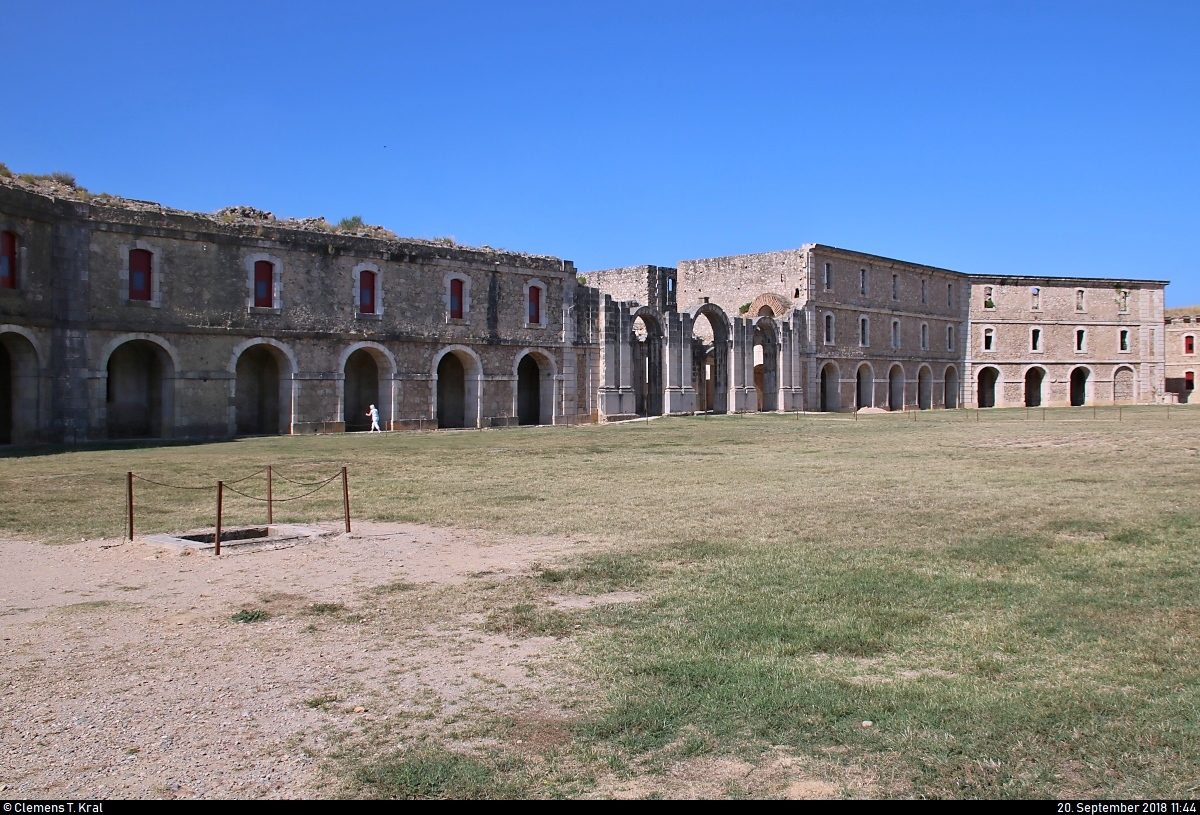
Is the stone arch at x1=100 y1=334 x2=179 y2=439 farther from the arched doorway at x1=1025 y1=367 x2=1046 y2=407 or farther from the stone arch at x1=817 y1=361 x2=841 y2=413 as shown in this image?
the arched doorway at x1=1025 y1=367 x2=1046 y2=407

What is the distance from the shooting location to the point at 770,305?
2000 inches

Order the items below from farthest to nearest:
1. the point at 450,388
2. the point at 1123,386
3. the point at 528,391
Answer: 1. the point at 1123,386
2. the point at 528,391
3. the point at 450,388

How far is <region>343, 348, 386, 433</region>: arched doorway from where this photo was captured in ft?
109

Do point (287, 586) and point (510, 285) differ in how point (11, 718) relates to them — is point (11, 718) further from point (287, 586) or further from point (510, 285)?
point (510, 285)

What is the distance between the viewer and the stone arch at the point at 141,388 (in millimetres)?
27188

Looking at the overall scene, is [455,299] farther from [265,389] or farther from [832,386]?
[832,386]

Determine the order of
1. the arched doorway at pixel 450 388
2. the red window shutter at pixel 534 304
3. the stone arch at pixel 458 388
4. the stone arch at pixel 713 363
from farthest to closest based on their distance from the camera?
the stone arch at pixel 713 363
the red window shutter at pixel 534 304
the arched doorway at pixel 450 388
the stone arch at pixel 458 388

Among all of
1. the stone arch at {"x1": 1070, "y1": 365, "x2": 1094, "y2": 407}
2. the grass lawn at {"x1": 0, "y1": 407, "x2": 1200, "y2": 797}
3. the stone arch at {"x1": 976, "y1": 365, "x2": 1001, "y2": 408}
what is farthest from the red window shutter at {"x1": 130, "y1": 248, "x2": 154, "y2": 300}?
the stone arch at {"x1": 1070, "y1": 365, "x2": 1094, "y2": 407}

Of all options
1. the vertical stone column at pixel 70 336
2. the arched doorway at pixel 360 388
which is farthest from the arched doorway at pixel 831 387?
the vertical stone column at pixel 70 336

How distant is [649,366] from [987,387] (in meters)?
33.2

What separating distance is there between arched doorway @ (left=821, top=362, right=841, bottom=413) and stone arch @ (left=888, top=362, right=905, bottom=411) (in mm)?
6349

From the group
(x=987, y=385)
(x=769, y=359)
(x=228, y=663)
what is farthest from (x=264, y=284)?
(x=987, y=385)

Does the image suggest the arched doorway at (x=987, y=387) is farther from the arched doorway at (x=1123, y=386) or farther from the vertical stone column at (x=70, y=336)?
the vertical stone column at (x=70, y=336)

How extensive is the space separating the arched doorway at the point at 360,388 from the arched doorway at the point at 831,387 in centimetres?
2768
